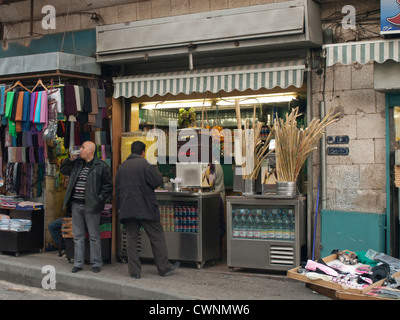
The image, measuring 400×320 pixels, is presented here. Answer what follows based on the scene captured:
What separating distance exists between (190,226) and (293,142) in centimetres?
210

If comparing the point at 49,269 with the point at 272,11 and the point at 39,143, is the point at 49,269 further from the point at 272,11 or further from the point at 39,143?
the point at 272,11

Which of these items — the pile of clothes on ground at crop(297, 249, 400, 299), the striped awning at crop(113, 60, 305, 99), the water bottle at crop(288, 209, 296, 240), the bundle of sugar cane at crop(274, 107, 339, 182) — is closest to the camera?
the pile of clothes on ground at crop(297, 249, 400, 299)

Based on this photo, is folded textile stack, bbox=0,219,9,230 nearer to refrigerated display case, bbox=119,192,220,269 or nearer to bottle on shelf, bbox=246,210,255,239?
refrigerated display case, bbox=119,192,220,269

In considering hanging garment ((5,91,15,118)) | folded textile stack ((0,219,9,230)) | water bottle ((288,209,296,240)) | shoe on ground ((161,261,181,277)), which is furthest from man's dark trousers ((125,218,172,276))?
folded textile stack ((0,219,9,230))

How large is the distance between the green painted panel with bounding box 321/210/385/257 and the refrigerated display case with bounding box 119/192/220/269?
1.81m

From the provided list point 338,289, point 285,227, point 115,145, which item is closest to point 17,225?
point 115,145

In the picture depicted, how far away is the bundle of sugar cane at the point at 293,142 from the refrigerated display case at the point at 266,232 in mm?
Answer: 415

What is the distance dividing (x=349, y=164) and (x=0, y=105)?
5.64m

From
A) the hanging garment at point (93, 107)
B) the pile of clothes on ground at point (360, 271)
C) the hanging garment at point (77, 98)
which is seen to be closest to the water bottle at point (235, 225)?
the pile of clothes on ground at point (360, 271)

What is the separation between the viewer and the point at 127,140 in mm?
9336

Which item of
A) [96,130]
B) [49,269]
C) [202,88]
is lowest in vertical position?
[49,269]

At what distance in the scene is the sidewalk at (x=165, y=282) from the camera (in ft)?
22.4

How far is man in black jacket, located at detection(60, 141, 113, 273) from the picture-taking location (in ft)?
26.8
